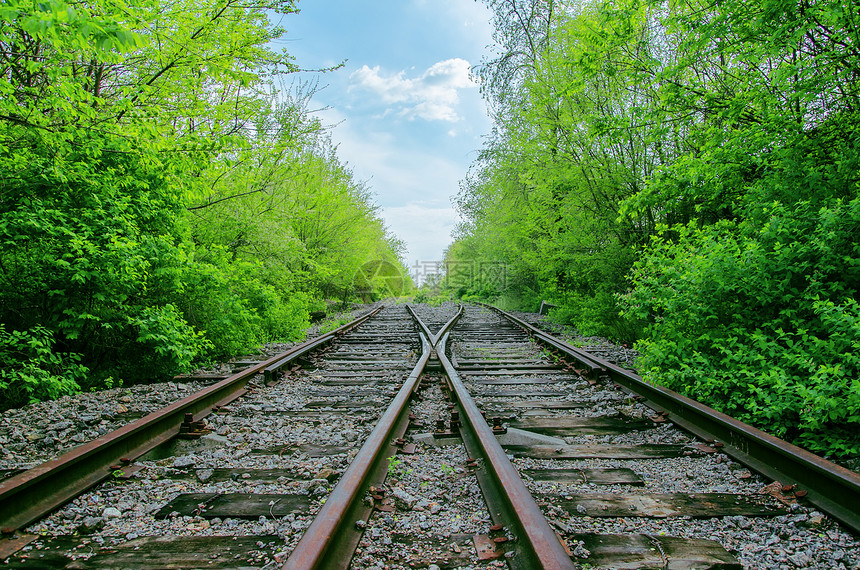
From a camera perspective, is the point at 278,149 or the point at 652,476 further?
the point at 278,149

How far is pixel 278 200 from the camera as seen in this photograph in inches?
394

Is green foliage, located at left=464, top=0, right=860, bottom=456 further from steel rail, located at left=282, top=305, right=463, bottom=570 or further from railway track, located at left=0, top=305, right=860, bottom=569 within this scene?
steel rail, located at left=282, top=305, right=463, bottom=570

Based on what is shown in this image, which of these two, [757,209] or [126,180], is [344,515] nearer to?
[757,209]

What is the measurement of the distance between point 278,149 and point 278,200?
104 inches

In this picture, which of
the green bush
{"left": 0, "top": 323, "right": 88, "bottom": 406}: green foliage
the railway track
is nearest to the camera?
the railway track

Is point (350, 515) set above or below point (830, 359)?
below

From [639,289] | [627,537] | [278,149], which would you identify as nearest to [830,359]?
[639,289]

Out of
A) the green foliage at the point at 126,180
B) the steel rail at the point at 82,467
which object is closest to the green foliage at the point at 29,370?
the green foliage at the point at 126,180

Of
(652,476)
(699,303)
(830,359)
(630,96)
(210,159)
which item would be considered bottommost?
(652,476)

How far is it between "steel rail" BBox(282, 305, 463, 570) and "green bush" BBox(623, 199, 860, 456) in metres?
2.67

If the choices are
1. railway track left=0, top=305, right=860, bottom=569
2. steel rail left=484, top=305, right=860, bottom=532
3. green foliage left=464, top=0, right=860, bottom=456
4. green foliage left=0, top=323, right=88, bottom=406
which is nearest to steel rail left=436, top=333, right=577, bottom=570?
railway track left=0, top=305, right=860, bottom=569

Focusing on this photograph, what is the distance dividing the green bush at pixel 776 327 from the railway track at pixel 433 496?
429 millimetres

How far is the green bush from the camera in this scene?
3012 millimetres

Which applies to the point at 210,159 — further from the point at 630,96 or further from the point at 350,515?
the point at 630,96
